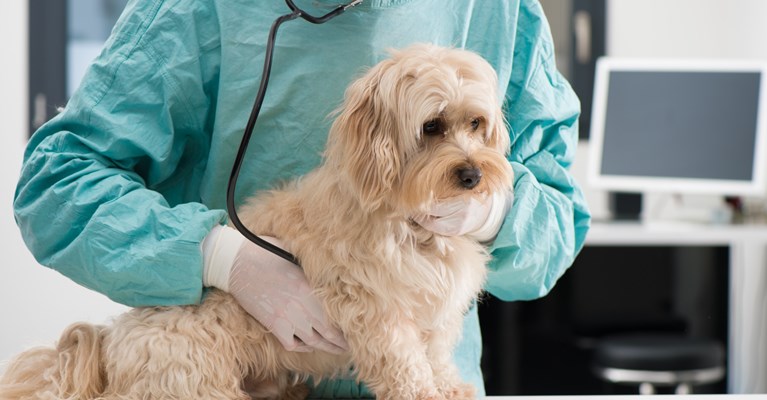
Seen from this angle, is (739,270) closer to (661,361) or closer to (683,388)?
(683,388)

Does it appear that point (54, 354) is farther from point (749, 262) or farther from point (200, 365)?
point (749, 262)

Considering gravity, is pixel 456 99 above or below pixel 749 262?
above

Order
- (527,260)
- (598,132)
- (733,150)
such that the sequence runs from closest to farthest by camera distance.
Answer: (527,260), (733,150), (598,132)

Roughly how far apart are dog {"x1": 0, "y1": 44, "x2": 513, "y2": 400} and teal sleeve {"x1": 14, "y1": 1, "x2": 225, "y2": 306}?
7 centimetres

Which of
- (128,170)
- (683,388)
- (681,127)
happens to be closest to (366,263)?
(128,170)

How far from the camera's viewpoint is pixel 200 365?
3.26 ft

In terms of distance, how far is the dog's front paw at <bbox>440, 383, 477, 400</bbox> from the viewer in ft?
3.62

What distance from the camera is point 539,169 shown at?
1.18 meters

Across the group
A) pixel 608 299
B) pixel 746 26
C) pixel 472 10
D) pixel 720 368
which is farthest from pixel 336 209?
pixel 746 26

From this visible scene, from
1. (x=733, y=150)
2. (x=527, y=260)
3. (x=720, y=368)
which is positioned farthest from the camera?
(x=733, y=150)

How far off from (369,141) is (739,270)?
263 centimetres

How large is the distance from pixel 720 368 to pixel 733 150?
93cm

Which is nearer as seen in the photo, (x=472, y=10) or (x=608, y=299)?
(x=472, y=10)

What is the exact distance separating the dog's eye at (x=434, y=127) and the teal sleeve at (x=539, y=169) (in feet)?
0.49
